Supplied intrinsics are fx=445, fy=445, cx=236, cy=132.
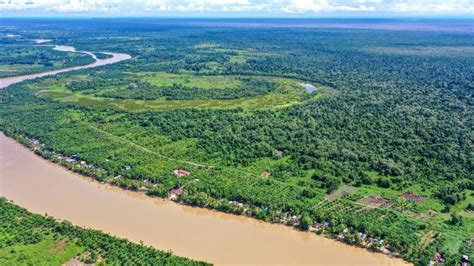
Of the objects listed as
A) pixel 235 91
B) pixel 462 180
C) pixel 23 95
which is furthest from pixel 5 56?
pixel 462 180

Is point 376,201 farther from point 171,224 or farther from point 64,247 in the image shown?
point 64,247

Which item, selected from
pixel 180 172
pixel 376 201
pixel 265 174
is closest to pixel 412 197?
pixel 376 201

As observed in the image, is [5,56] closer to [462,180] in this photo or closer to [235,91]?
[235,91]

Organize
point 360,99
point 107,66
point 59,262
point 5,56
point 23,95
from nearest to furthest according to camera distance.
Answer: point 59,262 → point 360,99 → point 23,95 → point 107,66 → point 5,56

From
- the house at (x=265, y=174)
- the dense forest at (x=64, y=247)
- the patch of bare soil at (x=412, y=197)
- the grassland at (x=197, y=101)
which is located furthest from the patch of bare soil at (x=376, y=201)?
the grassland at (x=197, y=101)

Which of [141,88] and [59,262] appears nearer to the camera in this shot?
[59,262]

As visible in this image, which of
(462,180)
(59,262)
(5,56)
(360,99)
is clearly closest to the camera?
(59,262)

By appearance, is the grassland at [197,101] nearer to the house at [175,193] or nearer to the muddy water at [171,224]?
the muddy water at [171,224]

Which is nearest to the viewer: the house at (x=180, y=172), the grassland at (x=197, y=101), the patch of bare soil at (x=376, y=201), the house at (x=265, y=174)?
the patch of bare soil at (x=376, y=201)
